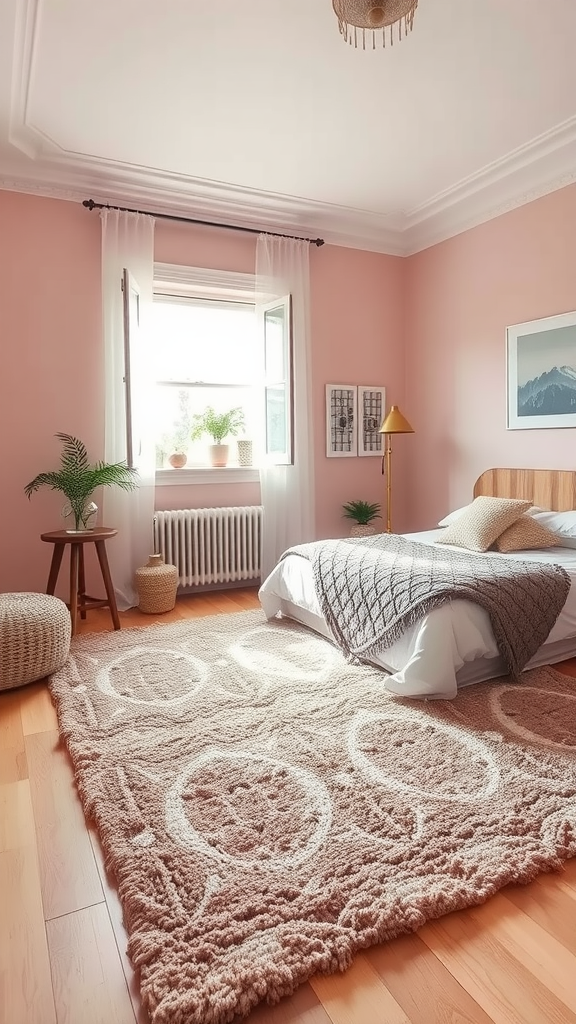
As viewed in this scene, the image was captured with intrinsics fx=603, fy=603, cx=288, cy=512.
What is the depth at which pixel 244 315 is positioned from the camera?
482 centimetres

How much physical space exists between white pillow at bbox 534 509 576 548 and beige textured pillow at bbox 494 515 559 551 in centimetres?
5

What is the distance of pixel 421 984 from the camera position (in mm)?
1219

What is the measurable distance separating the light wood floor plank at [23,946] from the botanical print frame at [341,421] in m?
3.77

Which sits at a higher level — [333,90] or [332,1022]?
[333,90]

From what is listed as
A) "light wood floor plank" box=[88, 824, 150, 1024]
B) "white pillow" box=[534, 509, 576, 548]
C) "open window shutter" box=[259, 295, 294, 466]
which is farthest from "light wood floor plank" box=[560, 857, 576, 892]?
"open window shutter" box=[259, 295, 294, 466]

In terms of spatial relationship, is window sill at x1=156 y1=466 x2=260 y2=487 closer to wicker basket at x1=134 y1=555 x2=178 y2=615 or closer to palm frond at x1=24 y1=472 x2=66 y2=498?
wicker basket at x1=134 y1=555 x2=178 y2=615

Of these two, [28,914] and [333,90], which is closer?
[28,914]

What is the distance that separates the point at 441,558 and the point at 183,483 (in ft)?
6.94

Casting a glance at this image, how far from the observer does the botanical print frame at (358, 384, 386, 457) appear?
5.05m

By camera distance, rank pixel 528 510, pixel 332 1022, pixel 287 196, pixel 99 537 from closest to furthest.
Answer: pixel 332 1022 < pixel 99 537 < pixel 528 510 < pixel 287 196

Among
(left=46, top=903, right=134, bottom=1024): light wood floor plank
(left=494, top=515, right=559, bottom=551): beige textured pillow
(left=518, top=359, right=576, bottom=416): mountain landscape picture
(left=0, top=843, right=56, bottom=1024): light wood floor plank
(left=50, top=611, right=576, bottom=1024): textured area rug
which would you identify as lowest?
(left=46, top=903, right=134, bottom=1024): light wood floor plank

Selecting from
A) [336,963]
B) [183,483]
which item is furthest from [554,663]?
[183,483]

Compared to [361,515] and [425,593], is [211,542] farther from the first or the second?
[425,593]

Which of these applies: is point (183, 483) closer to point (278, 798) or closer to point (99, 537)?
point (99, 537)
